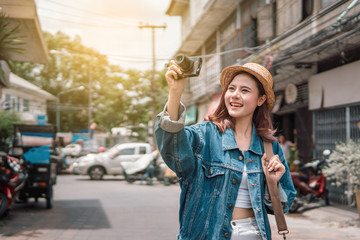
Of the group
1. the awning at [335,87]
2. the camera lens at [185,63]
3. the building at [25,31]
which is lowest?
the camera lens at [185,63]

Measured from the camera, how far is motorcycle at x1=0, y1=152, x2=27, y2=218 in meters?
8.12

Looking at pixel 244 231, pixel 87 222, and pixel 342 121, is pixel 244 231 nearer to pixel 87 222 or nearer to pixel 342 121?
pixel 87 222

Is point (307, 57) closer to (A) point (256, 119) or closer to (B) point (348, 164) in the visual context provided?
(B) point (348, 164)

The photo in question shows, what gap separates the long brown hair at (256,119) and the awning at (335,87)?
7.86 m

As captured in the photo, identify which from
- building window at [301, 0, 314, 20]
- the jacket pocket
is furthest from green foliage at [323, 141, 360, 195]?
the jacket pocket

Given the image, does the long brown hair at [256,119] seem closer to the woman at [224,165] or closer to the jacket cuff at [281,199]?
the woman at [224,165]

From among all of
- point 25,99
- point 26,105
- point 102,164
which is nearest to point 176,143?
point 102,164

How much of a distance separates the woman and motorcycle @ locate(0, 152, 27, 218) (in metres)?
6.77

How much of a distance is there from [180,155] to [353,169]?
688 cm

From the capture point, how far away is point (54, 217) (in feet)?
29.8

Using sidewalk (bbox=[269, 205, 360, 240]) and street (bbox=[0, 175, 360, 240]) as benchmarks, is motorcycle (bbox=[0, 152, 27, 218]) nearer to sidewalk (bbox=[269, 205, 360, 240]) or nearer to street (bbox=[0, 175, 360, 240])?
street (bbox=[0, 175, 360, 240])

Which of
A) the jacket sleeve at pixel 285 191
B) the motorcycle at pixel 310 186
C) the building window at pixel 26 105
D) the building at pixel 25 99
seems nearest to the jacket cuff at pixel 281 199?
the jacket sleeve at pixel 285 191

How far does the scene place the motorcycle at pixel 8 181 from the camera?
812cm

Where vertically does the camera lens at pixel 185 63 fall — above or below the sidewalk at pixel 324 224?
above
